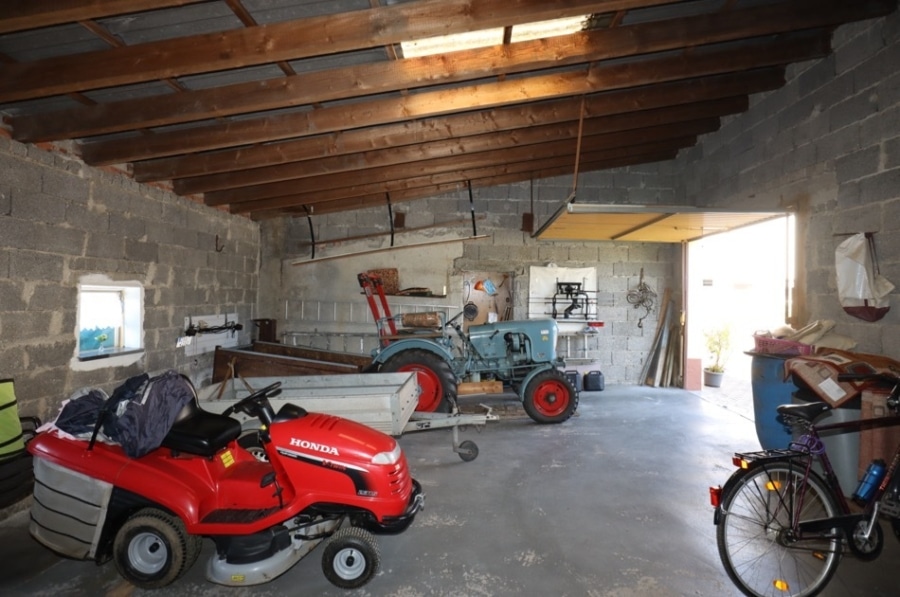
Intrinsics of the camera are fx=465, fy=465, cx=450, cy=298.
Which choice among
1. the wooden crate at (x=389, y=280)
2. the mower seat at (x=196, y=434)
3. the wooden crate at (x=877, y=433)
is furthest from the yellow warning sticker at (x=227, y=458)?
the wooden crate at (x=389, y=280)

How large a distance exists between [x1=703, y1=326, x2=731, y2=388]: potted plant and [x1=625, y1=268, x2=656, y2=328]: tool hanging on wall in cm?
87

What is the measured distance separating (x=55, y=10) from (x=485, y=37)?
2202 millimetres

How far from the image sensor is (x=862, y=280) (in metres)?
3.23

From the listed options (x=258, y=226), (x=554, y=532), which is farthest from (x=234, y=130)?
(x=554, y=532)

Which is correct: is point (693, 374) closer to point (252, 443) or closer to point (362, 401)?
point (362, 401)

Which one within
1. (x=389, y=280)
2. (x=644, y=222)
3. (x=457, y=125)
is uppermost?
(x=457, y=125)

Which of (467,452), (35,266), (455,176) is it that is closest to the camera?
(35,266)

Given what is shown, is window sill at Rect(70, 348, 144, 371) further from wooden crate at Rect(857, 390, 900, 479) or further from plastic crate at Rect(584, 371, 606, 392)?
plastic crate at Rect(584, 371, 606, 392)

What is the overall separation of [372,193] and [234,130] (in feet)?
7.90

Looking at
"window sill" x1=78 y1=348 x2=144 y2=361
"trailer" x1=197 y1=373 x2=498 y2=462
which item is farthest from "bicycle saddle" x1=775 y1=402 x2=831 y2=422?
"window sill" x1=78 y1=348 x2=144 y2=361

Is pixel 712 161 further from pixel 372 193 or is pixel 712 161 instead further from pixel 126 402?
pixel 126 402

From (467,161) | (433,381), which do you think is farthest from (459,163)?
(433,381)

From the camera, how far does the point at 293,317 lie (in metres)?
6.44

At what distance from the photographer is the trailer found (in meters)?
3.02
